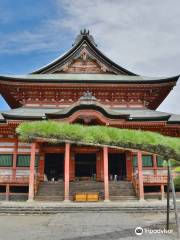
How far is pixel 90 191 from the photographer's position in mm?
22953

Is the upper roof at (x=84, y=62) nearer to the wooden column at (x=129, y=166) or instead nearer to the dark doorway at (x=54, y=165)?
the dark doorway at (x=54, y=165)

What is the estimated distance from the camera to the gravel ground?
10.2 metres

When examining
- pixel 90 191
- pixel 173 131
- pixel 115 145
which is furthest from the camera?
pixel 173 131

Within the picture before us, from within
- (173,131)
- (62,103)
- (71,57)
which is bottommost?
(173,131)

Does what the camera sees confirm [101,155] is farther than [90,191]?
Yes

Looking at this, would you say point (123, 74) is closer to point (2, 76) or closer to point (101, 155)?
point (101, 155)

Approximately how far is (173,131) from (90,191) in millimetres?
8466

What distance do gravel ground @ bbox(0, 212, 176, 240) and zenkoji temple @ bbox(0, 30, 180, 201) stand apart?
6.68 metres

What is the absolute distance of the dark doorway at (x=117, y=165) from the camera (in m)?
26.4

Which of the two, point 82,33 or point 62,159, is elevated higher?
point 82,33

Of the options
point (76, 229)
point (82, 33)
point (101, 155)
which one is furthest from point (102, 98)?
point (76, 229)

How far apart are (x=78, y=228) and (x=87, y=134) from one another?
17.7 ft

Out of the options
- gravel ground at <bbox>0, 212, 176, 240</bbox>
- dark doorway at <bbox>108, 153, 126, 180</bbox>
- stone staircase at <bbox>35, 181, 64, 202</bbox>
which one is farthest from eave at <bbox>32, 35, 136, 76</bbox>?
gravel ground at <bbox>0, 212, 176, 240</bbox>

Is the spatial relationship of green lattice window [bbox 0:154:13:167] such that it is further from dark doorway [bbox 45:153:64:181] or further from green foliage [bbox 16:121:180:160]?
green foliage [bbox 16:121:180:160]
